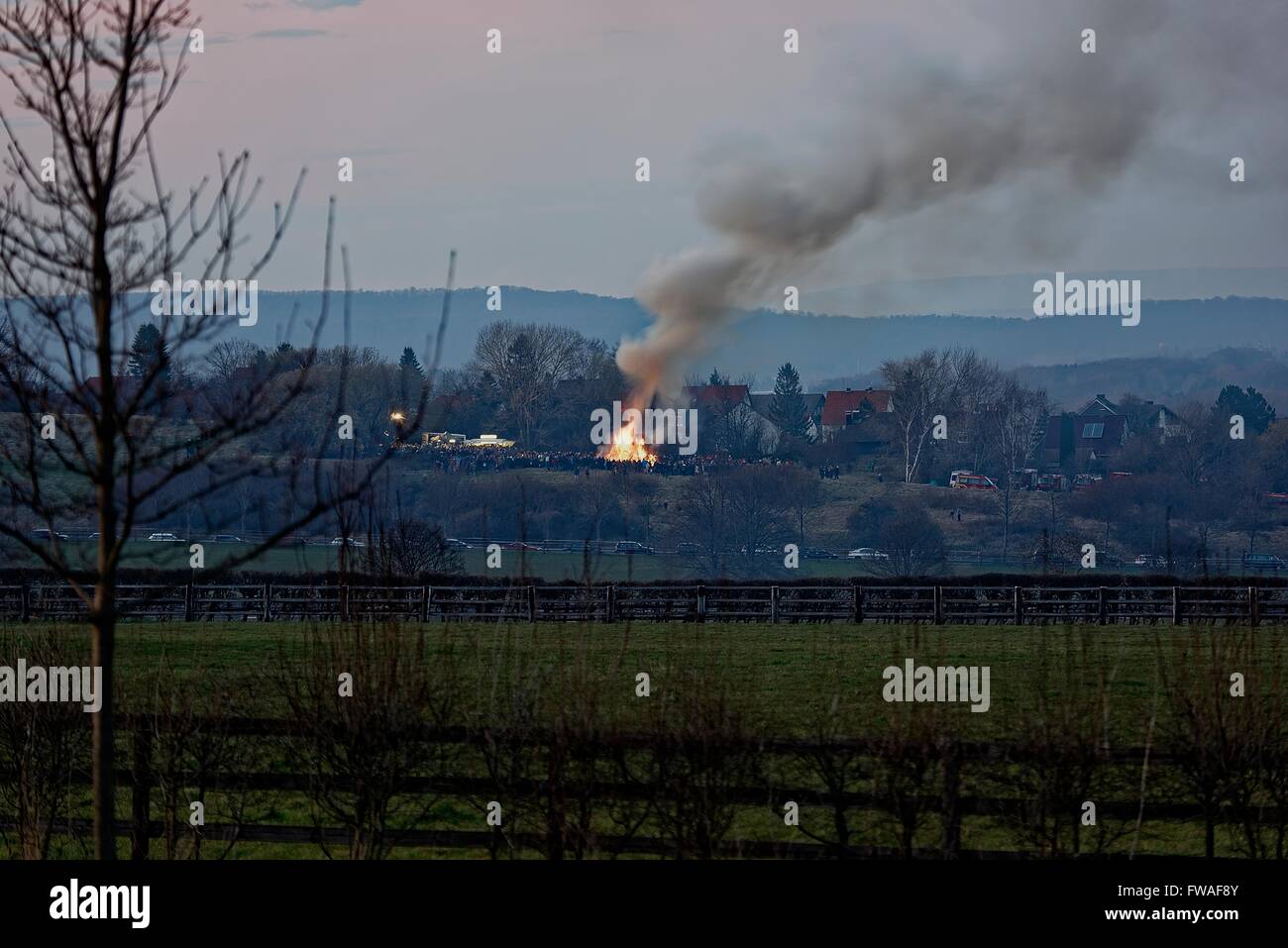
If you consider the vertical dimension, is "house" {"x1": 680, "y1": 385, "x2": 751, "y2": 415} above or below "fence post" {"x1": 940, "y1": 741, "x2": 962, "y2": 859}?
above

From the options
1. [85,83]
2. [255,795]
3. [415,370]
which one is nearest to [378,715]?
[85,83]

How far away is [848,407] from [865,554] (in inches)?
1738

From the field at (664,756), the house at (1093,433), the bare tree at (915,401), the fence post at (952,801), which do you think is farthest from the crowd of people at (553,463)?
the fence post at (952,801)

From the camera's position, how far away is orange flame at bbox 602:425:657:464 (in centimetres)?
9569

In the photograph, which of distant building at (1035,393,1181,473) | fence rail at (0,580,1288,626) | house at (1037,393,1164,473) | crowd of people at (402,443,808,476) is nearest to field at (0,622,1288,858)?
fence rail at (0,580,1288,626)

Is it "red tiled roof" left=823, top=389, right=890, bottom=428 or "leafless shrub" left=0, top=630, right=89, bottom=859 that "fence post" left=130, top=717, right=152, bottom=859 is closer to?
"leafless shrub" left=0, top=630, right=89, bottom=859

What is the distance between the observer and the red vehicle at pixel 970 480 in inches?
3666

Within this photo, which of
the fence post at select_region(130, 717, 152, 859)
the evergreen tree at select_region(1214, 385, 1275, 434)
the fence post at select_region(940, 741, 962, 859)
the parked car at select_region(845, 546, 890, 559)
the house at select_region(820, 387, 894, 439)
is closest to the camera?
the fence post at select_region(940, 741, 962, 859)

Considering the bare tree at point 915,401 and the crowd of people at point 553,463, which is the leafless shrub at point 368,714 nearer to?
the crowd of people at point 553,463

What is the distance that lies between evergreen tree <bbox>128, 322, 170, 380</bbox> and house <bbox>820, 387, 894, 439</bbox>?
10263cm

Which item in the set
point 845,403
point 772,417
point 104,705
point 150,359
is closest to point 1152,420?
point 845,403

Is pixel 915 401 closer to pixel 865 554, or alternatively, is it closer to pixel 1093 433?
pixel 1093 433

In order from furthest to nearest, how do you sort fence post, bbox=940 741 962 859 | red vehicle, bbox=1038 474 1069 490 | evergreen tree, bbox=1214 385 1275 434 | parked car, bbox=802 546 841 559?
evergreen tree, bbox=1214 385 1275 434 → red vehicle, bbox=1038 474 1069 490 → parked car, bbox=802 546 841 559 → fence post, bbox=940 741 962 859

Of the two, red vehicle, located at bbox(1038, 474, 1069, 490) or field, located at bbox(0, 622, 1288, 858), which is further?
red vehicle, located at bbox(1038, 474, 1069, 490)
